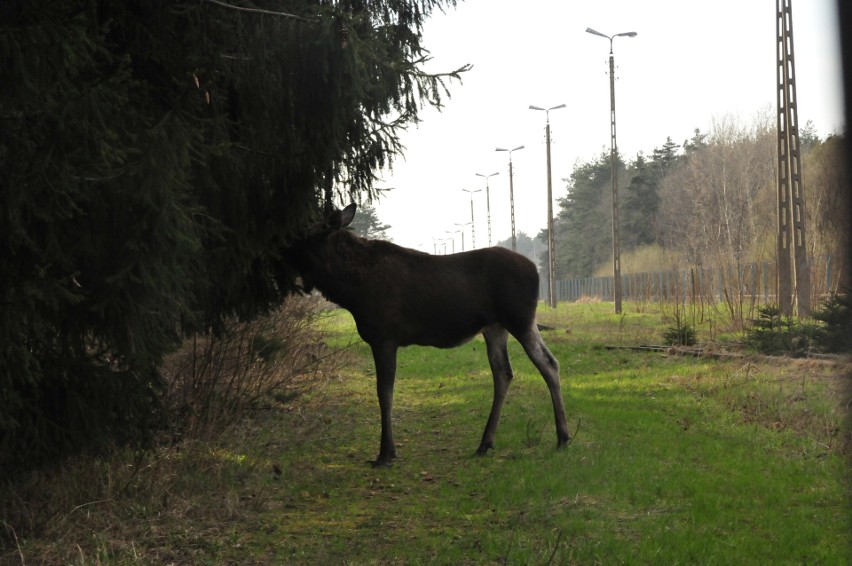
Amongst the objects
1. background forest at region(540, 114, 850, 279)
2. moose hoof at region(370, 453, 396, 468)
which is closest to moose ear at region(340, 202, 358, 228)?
moose hoof at region(370, 453, 396, 468)

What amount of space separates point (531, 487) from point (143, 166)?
3935 mm

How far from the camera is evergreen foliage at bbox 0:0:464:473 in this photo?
470cm

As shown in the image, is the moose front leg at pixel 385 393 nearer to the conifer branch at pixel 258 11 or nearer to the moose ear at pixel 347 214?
the moose ear at pixel 347 214

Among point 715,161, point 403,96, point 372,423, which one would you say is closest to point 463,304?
point 403,96

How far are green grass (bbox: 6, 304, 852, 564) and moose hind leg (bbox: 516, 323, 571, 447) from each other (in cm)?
21

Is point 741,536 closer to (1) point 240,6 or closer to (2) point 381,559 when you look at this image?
(2) point 381,559

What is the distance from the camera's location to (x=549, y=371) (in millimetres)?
8984

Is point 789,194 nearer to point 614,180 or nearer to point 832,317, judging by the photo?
point 832,317

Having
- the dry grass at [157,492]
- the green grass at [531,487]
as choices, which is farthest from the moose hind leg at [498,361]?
the dry grass at [157,492]

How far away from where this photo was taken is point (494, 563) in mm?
5207

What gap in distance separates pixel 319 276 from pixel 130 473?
9.30 feet

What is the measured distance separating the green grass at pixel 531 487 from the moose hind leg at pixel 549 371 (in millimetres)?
212

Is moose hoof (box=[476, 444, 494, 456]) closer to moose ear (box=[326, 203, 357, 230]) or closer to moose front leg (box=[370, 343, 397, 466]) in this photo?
moose front leg (box=[370, 343, 397, 466])

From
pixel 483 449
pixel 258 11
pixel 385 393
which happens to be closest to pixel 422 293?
pixel 385 393
